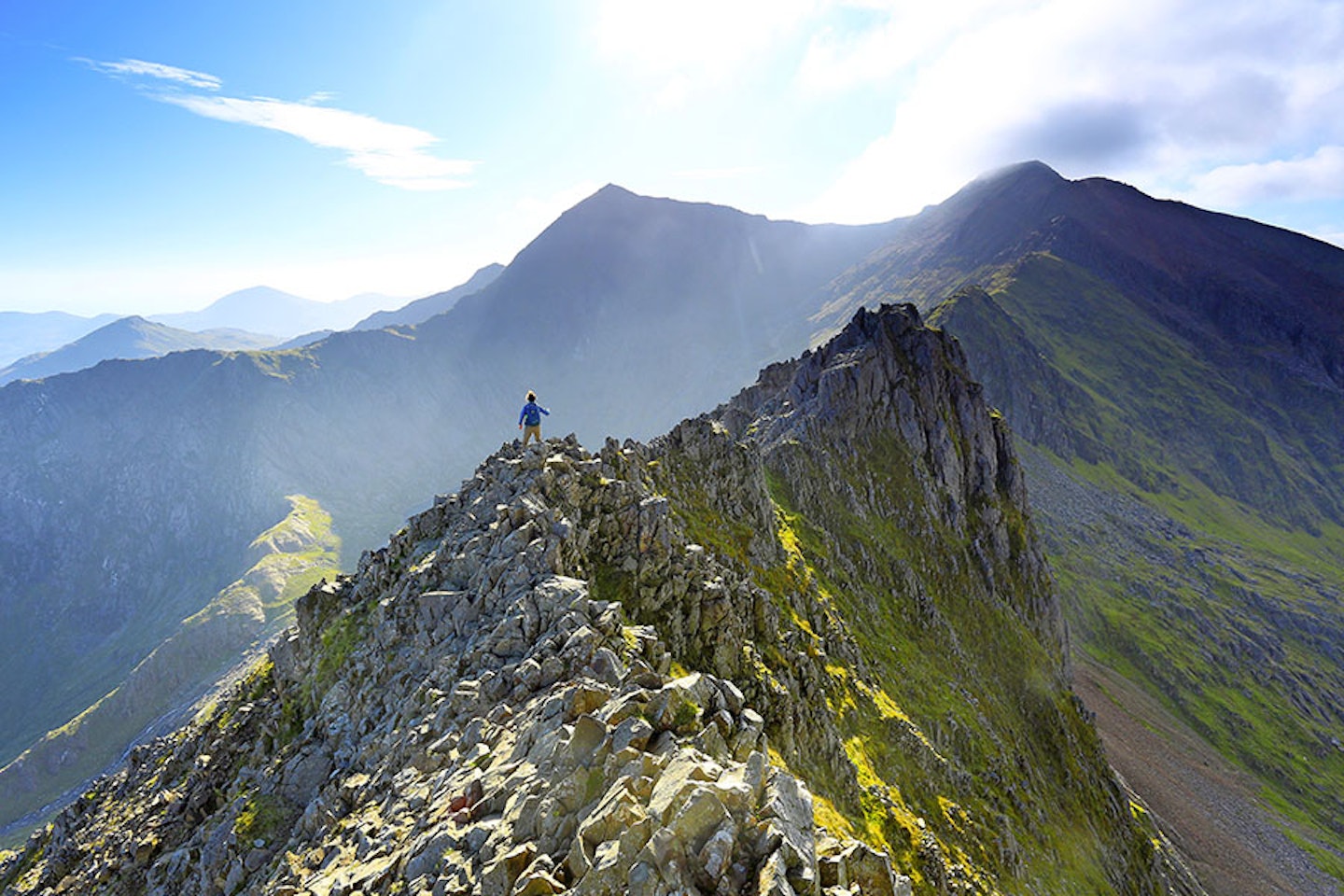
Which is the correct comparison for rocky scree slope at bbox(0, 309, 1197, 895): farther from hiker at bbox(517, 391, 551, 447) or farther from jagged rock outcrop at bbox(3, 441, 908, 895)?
hiker at bbox(517, 391, 551, 447)

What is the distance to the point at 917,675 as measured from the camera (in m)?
64.4

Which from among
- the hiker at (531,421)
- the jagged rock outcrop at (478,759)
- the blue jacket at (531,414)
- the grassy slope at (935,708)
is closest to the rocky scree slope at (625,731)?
the jagged rock outcrop at (478,759)

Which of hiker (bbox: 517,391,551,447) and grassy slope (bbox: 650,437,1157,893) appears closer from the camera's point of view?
hiker (bbox: 517,391,551,447)

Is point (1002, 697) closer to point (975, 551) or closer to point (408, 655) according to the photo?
point (975, 551)

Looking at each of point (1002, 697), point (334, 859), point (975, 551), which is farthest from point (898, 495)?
point (334, 859)

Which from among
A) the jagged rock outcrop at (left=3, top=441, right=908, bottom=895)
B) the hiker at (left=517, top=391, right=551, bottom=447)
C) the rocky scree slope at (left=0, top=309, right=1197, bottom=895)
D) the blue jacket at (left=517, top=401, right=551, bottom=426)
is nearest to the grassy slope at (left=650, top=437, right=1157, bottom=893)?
the rocky scree slope at (left=0, top=309, right=1197, bottom=895)

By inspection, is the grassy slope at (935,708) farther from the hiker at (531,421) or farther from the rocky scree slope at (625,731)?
the hiker at (531,421)

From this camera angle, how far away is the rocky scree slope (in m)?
15.1

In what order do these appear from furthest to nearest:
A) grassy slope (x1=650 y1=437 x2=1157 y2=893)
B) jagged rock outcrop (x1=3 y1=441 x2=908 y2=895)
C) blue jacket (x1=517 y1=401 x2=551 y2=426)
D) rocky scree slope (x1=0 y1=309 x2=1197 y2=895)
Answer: grassy slope (x1=650 y1=437 x2=1157 y2=893)
blue jacket (x1=517 y1=401 x2=551 y2=426)
rocky scree slope (x1=0 y1=309 x2=1197 y2=895)
jagged rock outcrop (x1=3 y1=441 x2=908 y2=895)

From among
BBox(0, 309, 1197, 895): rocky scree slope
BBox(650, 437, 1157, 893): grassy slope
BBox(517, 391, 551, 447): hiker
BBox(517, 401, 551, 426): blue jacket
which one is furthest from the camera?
BBox(650, 437, 1157, 893): grassy slope

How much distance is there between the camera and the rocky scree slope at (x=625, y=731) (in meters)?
15.1

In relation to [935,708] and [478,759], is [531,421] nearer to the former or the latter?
[478,759]

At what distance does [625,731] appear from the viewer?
1666 cm

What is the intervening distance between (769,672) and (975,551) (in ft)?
213
